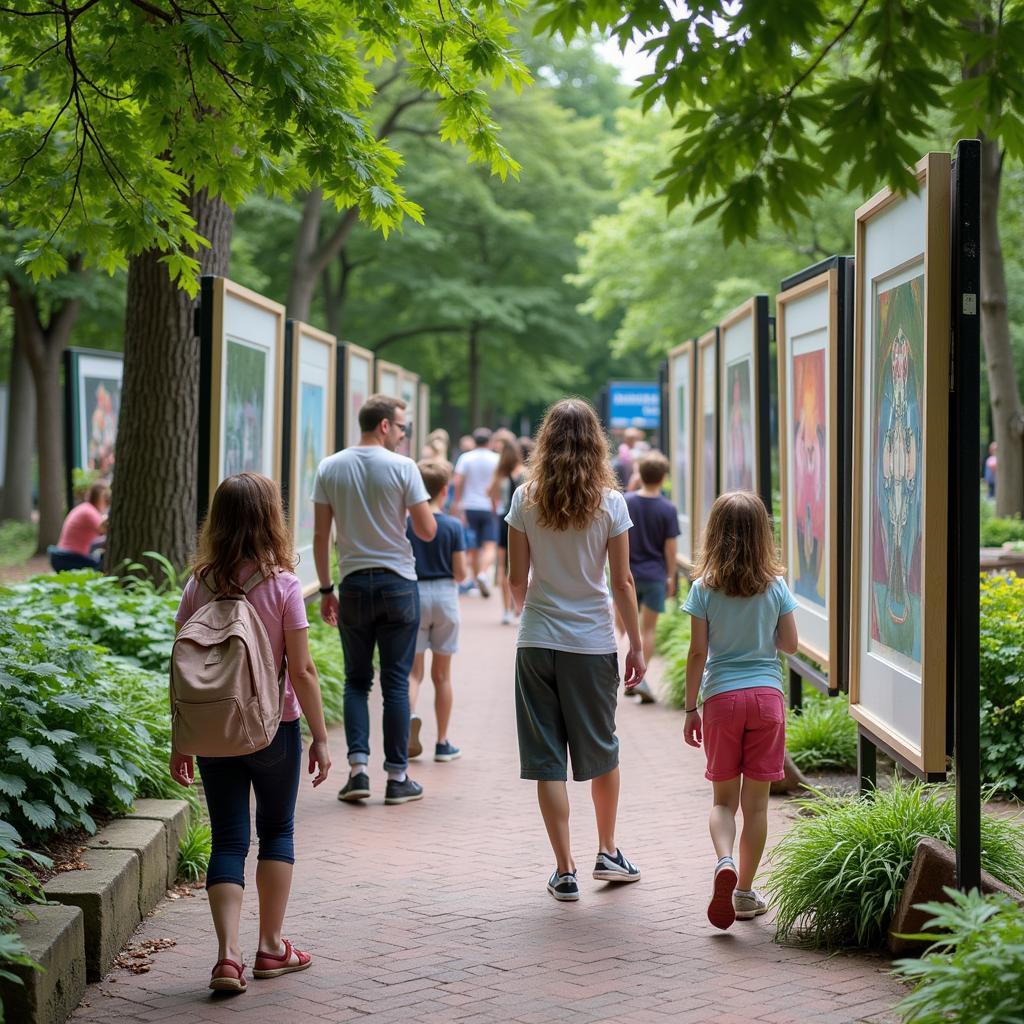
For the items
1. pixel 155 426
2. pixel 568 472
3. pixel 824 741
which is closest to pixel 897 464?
pixel 568 472

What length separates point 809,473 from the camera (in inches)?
310

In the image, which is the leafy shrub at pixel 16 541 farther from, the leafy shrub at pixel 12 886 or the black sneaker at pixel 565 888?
the leafy shrub at pixel 12 886

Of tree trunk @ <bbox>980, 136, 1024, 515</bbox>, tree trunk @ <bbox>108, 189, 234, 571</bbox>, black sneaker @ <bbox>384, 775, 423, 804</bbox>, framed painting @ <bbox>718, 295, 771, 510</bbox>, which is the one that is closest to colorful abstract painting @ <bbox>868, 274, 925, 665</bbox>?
framed painting @ <bbox>718, 295, 771, 510</bbox>

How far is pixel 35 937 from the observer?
14.2 ft

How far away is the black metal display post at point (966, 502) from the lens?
4.66m

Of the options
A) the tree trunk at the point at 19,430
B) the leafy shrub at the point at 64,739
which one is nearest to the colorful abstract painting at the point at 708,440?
the leafy shrub at the point at 64,739

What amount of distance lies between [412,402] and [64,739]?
1768 centimetres

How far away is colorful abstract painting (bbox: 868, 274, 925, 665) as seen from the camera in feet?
17.0

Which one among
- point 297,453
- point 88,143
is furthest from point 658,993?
point 297,453

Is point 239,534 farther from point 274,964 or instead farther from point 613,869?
point 613,869

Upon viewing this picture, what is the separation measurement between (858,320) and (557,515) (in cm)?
151

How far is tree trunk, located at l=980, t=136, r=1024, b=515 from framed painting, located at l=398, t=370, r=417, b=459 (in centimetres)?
776

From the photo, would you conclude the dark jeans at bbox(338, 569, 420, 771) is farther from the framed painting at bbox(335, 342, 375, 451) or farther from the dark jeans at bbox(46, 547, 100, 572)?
the dark jeans at bbox(46, 547, 100, 572)

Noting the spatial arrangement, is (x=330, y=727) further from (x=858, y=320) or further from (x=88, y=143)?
(x=858, y=320)
